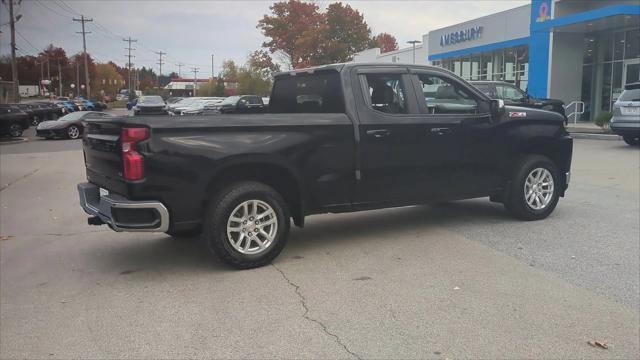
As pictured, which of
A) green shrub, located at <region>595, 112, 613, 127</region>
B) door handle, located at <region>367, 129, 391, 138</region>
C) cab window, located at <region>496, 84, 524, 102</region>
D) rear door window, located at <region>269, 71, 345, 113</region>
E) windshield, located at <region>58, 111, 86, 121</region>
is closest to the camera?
door handle, located at <region>367, 129, 391, 138</region>

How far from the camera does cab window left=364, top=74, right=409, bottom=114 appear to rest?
6328 mm

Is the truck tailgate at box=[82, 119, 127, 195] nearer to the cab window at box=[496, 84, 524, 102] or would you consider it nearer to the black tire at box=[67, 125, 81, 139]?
the cab window at box=[496, 84, 524, 102]

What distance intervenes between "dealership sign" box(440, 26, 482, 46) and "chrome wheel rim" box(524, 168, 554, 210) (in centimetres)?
2937

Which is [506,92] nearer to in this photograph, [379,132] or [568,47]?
[568,47]

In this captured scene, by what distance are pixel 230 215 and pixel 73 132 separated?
912 inches

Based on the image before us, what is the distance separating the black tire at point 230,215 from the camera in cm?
529

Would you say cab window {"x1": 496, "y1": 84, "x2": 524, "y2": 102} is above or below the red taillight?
above

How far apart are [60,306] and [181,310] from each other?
1026 mm

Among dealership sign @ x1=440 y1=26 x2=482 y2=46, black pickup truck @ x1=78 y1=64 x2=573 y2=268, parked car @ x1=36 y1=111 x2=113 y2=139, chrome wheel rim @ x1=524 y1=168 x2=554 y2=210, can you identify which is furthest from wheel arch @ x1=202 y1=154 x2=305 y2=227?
dealership sign @ x1=440 y1=26 x2=482 y2=46

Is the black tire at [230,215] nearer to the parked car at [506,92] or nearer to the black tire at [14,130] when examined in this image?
the parked car at [506,92]

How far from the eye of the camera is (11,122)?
87.0 ft

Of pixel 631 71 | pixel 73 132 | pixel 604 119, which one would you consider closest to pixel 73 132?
pixel 73 132

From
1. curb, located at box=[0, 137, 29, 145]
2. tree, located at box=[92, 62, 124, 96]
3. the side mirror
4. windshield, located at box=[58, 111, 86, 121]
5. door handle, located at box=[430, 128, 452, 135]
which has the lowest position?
curb, located at box=[0, 137, 29, 145]

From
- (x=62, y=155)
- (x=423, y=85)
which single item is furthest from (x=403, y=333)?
(x=62, y=155)
